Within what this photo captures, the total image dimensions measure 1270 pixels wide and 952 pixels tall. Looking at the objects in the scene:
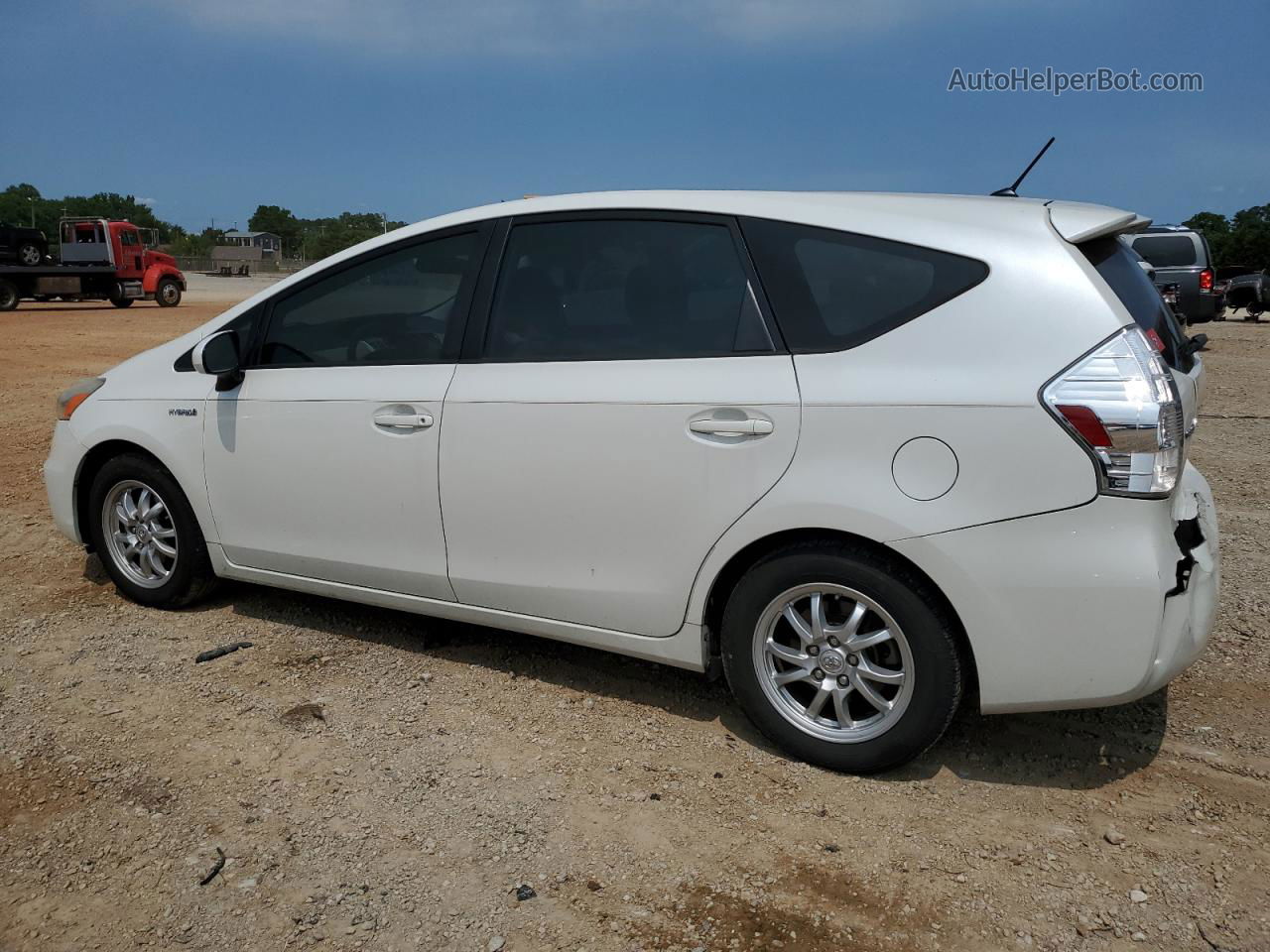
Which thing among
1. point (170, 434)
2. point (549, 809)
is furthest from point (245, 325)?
point (549, 809)

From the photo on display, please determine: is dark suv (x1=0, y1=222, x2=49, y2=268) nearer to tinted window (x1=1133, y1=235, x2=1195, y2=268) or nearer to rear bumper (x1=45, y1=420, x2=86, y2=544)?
tinted window (x1=1133, y1=235, x2=1195, y2=268)

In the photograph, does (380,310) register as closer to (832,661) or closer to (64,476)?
Answer: (64,476)

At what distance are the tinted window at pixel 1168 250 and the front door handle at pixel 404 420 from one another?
18380 mm

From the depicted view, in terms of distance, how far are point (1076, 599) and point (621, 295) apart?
172 cm

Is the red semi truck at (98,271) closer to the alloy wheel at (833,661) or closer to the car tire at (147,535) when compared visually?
the car tire at (147,535)

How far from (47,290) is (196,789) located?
29693 mm

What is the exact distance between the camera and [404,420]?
389 cm

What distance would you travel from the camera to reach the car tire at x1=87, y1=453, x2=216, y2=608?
461 cm

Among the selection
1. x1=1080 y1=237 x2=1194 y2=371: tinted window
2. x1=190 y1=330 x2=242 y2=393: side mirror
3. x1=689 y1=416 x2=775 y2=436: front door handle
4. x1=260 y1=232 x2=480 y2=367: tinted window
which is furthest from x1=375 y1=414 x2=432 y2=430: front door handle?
x1=1080 y1=237 x2=1194 y2=371: tinted window

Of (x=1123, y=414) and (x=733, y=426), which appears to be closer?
(x=1123, y=414)

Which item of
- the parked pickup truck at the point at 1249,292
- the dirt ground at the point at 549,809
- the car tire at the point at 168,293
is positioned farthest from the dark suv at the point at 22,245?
the parked pickup truck at the point at 1249,292

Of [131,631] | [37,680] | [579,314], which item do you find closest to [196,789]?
[37,680]

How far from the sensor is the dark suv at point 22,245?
28.3 m

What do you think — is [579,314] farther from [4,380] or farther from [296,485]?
[4,380]
